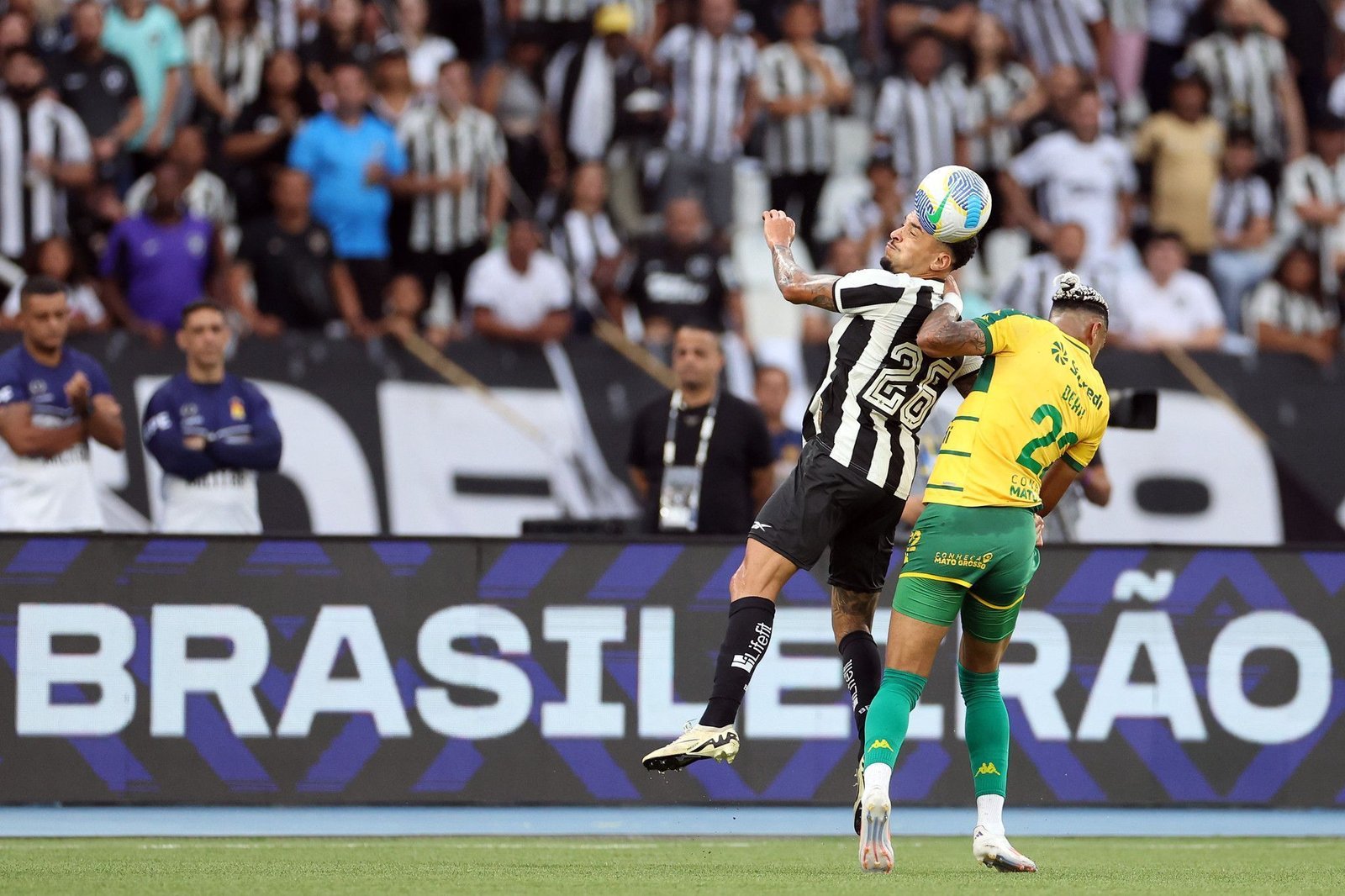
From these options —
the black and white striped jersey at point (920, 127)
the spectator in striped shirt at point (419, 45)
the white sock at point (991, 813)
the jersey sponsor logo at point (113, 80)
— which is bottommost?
the white sock at point (991, 813)

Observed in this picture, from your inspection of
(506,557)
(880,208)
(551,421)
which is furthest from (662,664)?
(880,208)

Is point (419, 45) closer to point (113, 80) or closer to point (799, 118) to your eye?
point (113, 80)

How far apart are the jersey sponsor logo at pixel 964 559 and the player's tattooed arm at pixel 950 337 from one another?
703 mm

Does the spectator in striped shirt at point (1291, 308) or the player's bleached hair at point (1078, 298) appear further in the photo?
the spectator in striped shirt at point (1291, 308)

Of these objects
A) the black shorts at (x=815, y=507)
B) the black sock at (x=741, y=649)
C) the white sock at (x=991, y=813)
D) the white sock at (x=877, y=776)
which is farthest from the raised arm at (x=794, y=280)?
the white sock at (x=991, y=813)

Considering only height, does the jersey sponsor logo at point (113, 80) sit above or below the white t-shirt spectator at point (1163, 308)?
above

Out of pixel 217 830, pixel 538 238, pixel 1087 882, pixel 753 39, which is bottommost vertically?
pixel 217 830

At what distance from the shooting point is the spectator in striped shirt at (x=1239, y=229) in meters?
15.7

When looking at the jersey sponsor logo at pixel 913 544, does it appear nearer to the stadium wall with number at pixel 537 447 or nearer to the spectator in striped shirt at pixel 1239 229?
the stadium wall with number at pixel 537 447

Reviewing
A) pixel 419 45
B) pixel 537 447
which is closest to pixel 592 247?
pixel 537 447

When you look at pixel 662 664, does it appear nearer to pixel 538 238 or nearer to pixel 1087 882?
pixel 1087 882

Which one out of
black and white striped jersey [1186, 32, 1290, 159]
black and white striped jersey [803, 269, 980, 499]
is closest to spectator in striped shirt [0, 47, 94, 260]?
black and white striped jersey [803, 269, 980, 499]

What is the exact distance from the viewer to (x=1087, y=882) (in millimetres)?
6977

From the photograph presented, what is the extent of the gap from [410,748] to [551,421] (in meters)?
3.65
